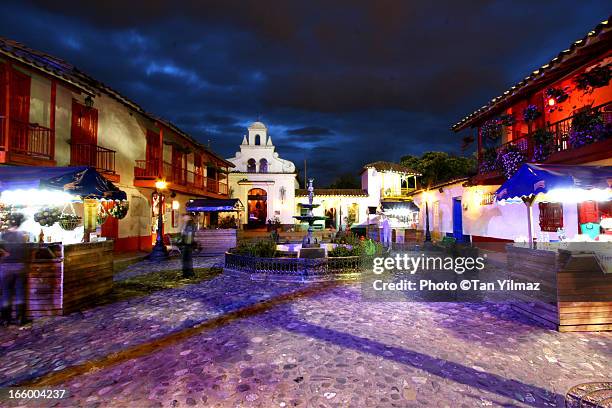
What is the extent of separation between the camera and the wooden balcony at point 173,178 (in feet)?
53.1

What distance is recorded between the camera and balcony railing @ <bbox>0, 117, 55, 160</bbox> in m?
9.32

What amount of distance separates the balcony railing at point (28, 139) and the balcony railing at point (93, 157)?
123cm

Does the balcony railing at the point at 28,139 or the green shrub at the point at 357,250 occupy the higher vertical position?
the balcony railing at the point at 28,139

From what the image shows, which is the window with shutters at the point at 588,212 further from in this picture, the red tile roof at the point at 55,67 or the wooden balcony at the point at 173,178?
the red tile roof at the point at 55,67

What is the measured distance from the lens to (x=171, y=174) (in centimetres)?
1906

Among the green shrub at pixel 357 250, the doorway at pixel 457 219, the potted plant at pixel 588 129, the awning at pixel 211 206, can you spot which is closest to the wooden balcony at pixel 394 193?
the doorway at pixel 457 219

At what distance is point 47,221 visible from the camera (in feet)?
21.8

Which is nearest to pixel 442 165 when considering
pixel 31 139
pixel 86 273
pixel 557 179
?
pixel 557 179

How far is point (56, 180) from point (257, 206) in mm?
26018

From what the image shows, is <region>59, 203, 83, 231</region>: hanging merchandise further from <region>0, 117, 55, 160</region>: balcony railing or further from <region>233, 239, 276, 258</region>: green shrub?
<region>233, 239, 276, 258</region>: green shrub

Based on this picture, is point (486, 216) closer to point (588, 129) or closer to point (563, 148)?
point (563, 148)

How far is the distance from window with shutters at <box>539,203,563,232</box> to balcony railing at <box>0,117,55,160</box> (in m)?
17.7

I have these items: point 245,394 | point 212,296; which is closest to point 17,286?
point 212,296

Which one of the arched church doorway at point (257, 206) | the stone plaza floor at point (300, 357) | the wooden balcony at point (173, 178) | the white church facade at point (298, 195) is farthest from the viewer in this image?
the arched church doorway at point (257, 206)
